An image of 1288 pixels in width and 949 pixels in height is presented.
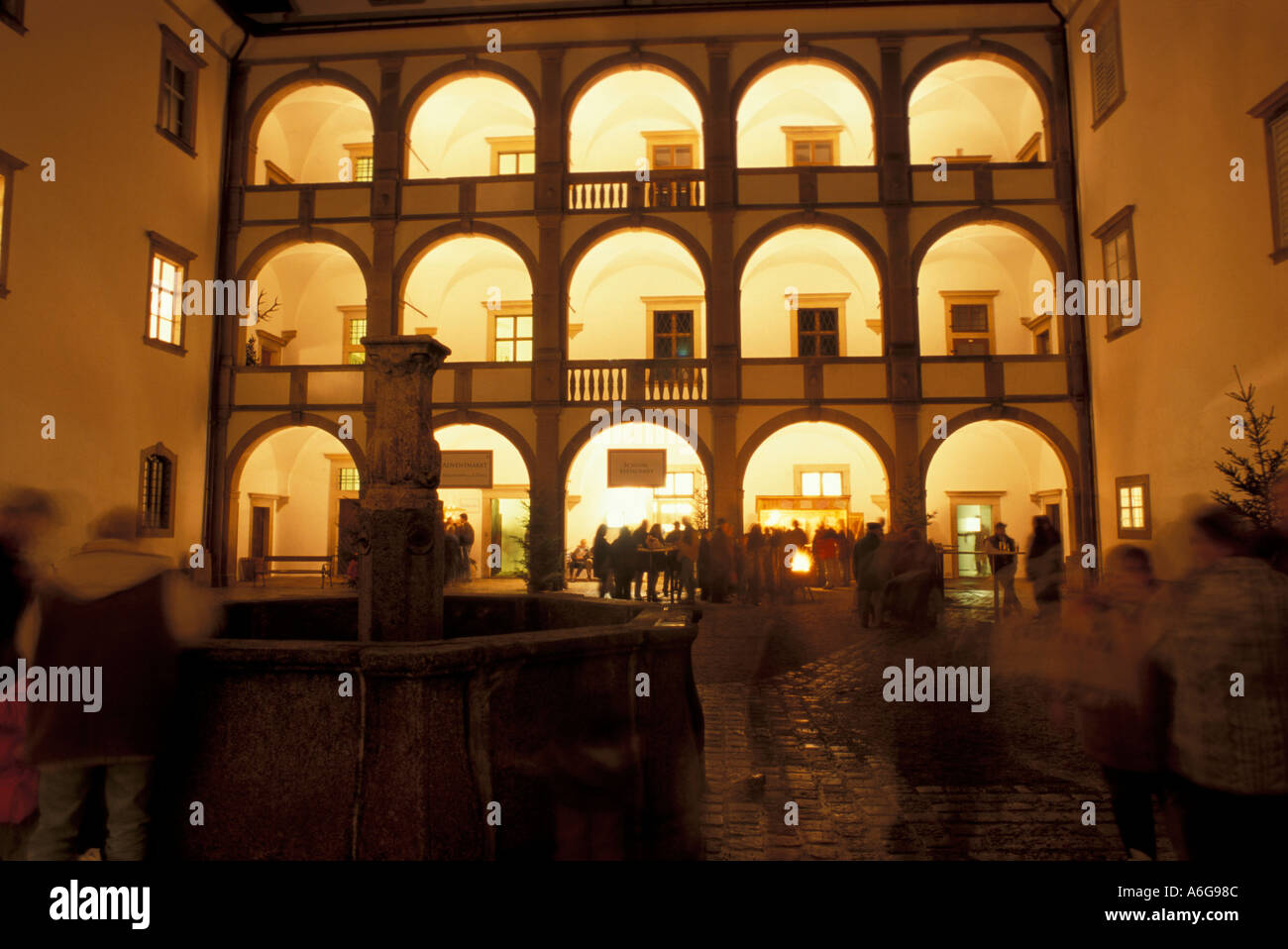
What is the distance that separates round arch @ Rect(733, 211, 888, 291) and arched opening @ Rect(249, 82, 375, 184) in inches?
356

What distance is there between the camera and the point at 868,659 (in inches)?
349

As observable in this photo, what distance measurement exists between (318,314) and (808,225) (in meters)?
12.3

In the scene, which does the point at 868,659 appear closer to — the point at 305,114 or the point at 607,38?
the point at 607,38

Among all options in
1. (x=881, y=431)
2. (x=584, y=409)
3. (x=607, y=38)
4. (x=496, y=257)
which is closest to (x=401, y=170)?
(x=496, y=257)

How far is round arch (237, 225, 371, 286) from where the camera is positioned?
698 inches

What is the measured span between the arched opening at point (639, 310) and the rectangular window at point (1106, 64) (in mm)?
8795

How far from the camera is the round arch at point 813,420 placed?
1669 cm

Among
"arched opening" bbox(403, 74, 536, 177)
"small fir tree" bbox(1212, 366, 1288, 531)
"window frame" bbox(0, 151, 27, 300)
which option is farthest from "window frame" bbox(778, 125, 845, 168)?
"window frame" bbox(0, 151, 27, 300)

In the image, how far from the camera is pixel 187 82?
16.8m

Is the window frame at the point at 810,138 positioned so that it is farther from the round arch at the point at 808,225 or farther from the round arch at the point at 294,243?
the round arch at the point at 294,243

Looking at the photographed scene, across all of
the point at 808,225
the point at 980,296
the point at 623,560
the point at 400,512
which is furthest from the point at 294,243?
the point at 980,296

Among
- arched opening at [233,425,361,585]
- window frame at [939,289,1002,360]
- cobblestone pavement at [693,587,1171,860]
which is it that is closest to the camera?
cobblestone pavement at [693,587,1171,860]

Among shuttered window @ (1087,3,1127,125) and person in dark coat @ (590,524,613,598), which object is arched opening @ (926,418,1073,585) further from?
person in dark coat @ (590,524,613,598)

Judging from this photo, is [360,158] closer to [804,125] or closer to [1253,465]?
[804,125]
